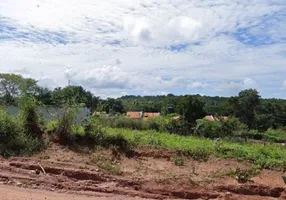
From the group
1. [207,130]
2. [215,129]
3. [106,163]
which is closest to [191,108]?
[215,129]

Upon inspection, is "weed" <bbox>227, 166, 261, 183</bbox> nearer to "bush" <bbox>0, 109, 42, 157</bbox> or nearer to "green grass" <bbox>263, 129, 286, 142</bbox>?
"bush" <bbox>0, 109, 42, 157</bbox>

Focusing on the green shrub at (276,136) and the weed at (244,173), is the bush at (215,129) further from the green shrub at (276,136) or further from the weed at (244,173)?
the weed at (244,173)

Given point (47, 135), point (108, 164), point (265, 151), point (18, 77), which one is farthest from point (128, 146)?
point (18, 77)

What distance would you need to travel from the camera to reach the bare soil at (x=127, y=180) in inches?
290

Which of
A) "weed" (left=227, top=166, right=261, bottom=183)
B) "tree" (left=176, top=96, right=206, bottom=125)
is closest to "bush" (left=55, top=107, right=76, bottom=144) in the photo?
"weed" (left=227, top=166, right=261, bottom=183)

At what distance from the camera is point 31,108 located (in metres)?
11.9

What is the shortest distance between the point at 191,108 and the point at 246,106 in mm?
8984

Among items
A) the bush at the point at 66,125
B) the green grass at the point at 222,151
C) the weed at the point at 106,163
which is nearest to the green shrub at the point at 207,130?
the green grass at the point at 222,151

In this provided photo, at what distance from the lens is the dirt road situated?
5.95 meters

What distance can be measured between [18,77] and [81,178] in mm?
30989

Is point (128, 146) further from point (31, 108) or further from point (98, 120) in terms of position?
point (31, 108)

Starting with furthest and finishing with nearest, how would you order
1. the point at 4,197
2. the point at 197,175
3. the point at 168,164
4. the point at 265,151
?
the point at 265,151 < the point at 168,164 < the point at 197,175 < the point at 4,197

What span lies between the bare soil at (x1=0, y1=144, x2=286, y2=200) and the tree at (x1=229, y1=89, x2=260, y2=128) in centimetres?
3664

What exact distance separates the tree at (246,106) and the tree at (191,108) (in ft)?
21.6
